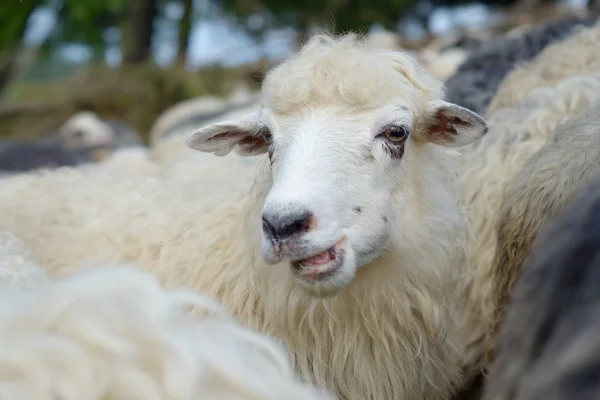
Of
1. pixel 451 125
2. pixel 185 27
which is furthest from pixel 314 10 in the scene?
pixel 451 125

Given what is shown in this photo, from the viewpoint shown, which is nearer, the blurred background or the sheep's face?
the sheep's face

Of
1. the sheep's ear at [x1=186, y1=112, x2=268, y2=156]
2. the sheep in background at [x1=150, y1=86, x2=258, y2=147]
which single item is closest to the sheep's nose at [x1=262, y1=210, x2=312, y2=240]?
the sheep's ear at [x1=186, y1=112, x2=268, y2=156]

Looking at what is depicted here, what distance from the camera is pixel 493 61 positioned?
216 inches

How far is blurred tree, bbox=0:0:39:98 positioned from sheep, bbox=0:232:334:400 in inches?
648

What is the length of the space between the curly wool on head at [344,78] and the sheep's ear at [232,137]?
16 cm

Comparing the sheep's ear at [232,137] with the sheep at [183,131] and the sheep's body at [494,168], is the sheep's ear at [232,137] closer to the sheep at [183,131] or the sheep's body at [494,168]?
the sheep's body at [494,168]

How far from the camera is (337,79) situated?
2.82 metres

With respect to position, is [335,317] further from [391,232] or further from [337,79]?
[337,79]

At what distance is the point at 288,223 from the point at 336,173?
12.0 inches

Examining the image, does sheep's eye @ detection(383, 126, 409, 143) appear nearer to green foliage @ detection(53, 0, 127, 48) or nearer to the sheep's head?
the sheep's head

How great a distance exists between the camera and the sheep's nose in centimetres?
→ 234

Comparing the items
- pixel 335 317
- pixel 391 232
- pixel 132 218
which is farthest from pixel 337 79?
pixel 132 218

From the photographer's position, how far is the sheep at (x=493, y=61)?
4793 mm

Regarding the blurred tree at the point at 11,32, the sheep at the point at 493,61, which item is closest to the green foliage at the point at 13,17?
the blurred tree at the point at 11,32
